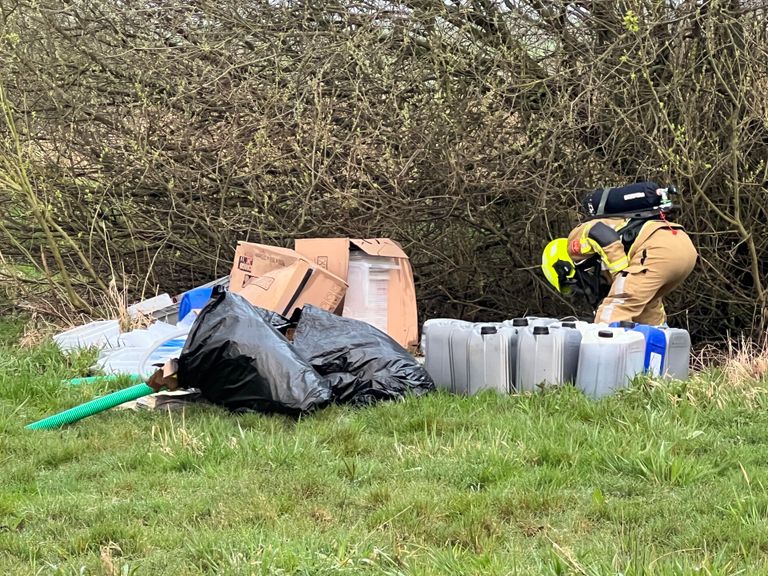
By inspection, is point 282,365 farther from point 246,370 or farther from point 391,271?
point 391,271

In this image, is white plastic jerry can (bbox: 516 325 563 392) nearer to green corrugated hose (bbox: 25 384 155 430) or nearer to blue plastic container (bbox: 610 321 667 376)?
blue plastic container (bbox: 610 321 667 376)

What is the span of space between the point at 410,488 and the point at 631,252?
3101 millimetres

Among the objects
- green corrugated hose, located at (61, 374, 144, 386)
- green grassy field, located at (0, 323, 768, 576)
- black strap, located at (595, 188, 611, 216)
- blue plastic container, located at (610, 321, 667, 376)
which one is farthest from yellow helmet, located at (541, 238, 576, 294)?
green corrugated hose, located at (61, 374, 144, 386)

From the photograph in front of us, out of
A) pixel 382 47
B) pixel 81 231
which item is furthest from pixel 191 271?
pixel 382 47

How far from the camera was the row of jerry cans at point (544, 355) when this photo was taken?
15.1 ft

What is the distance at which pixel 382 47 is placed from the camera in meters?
7.13

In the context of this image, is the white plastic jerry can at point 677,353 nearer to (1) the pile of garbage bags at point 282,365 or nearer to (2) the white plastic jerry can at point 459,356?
(2) the white plastic jerry can at point 459,356

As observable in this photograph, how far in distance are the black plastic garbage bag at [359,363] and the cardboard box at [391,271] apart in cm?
134

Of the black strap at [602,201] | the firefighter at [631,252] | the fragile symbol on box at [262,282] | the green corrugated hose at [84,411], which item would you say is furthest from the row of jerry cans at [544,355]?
the green corrugated hose at [84,411]

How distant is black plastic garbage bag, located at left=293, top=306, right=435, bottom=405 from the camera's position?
15.0 feet

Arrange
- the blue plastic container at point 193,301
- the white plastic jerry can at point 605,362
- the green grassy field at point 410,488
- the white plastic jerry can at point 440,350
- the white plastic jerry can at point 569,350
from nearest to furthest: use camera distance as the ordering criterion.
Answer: the green grassy field at point 410,488 → the white plastic jerry can at point 605,362 → the white plastic jerry can at point 569,350 → the white plastic jerry can at point 440,350 → the blue plastic container at point 193,301

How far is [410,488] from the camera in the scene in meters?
3.18

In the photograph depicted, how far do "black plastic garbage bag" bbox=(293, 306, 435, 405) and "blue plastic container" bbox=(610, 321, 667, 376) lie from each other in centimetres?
132

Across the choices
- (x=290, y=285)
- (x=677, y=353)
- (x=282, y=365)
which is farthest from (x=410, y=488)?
(x=290, y=285)
